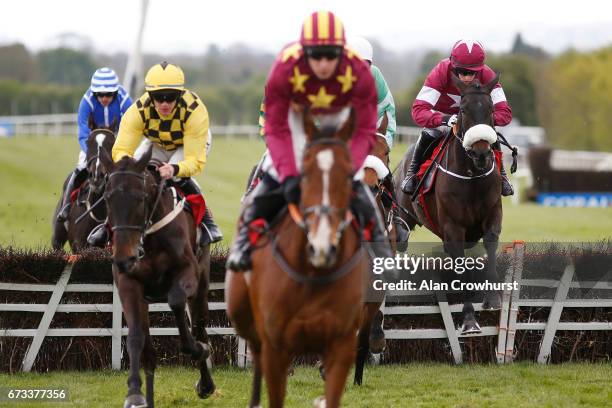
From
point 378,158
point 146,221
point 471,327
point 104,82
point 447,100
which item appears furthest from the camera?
point 104,82

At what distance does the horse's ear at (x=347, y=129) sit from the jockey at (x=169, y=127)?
301 centimetres

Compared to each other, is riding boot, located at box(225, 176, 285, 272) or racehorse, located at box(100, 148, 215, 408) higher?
riding boot, located at box(225, 176, 285, 272)

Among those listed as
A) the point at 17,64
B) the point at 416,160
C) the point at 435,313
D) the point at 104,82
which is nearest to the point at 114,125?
the point at 104,82

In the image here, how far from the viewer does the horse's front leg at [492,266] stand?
1035cm

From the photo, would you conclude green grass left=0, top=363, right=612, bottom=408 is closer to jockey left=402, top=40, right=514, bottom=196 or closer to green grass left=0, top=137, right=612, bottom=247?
jockey left=402, top=40, right=514, bottom=196

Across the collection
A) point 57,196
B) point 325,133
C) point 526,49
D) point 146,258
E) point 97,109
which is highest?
point 325,133

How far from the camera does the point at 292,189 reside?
612 cm

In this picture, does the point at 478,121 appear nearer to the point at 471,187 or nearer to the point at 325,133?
the point at 471,187

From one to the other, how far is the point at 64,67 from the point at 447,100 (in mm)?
72511

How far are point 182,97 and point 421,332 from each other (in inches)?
127

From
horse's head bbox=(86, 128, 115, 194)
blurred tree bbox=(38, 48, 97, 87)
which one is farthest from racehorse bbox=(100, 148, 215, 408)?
blurred tree bbox=(38, 48, 97, 87)

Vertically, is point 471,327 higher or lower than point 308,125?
lower

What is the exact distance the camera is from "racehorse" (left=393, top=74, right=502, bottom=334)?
10117 millimetres

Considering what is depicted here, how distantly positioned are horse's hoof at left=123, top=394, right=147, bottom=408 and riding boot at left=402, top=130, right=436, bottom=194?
4815 mm
